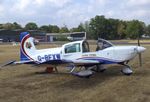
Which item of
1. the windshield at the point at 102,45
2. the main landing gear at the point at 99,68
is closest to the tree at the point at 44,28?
the main landing gear at the point at 99,68

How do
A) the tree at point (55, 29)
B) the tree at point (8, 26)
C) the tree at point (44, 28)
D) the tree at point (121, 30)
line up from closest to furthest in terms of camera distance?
the tree at point (121, 30) < the tree at point (8, 26) < the tree at point (55, 29) < the tree at point (44, 28)

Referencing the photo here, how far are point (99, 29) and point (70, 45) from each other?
111803 mm

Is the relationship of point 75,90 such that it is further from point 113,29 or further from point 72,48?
point 113,29

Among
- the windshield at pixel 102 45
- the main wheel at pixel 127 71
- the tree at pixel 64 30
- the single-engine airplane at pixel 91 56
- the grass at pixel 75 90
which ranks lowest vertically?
the grass at pixel 75 90

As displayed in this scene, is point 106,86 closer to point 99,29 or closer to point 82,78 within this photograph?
point 82,78

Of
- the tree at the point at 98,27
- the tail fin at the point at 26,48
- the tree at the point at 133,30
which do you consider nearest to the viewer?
the tail fin at the point at 26,48

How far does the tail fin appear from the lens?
18406mm

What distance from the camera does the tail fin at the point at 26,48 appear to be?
725 inches

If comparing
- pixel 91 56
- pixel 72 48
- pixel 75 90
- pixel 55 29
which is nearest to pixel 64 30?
pixel 55 29

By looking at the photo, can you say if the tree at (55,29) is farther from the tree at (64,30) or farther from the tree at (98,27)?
the tree at (98,27)

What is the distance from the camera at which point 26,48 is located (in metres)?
18.8

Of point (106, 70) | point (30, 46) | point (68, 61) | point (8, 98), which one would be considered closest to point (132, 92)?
point (8, 98)

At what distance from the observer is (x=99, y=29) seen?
128m

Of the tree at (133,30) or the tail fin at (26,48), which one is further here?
the tree at (133,30)
